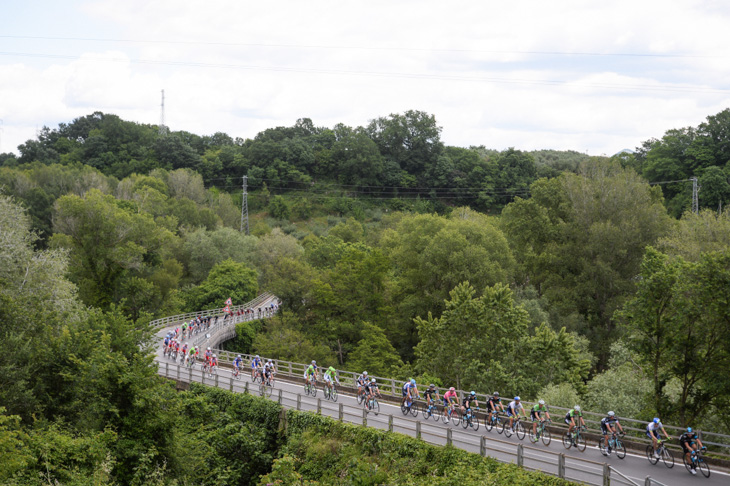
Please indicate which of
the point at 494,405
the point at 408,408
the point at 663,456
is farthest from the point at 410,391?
the point at 663,456

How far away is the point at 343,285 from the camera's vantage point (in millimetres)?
51219

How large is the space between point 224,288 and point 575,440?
45.0 m

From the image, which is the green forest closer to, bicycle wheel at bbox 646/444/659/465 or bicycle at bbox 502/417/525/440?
Answer: bicycle at bbox 502/417/525/440

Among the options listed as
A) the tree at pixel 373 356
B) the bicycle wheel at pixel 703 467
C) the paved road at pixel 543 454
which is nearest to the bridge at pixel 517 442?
the paved road at pixel 543 454

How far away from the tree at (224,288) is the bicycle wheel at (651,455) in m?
46.3

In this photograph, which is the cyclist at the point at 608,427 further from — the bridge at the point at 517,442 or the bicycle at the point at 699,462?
the bicycle at the point at 699,462

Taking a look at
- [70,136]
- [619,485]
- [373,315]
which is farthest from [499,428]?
[70,136]

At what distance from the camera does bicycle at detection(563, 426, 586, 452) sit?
61.0 feet

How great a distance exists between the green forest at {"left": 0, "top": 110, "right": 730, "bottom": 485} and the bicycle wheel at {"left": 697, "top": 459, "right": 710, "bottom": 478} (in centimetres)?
507

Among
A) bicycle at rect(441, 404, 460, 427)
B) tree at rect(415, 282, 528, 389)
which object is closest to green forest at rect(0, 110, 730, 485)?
tree at rect(415, 282, 528, 389)

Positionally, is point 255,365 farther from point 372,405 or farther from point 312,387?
point 372,405

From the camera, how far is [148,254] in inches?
2197

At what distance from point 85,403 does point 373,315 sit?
1293 inches

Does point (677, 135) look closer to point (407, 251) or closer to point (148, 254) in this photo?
point (407, 251)
